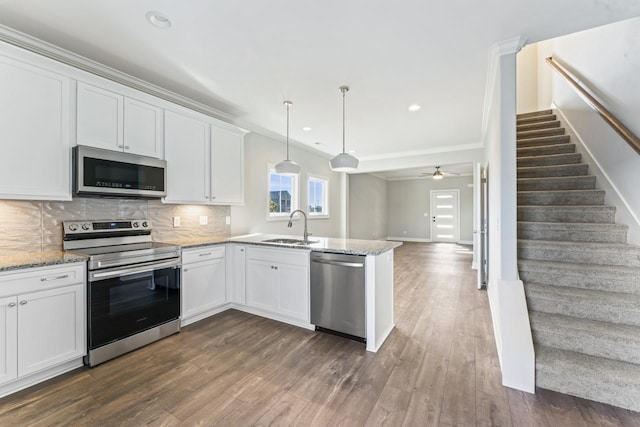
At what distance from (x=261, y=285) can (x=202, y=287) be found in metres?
0.66

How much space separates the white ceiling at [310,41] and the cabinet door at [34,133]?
1.27 ft

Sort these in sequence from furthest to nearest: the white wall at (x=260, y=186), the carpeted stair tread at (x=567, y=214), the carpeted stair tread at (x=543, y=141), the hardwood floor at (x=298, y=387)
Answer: the white wall at (x=260, y=186)
the carpeted stair tread at (x=543, y=141)
the carpeted stair tread at (x=567, y=214)
the hardwood floor at (x=298, y=387)

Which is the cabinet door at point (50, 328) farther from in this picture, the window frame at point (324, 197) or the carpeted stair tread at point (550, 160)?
the carpeted stair tread at point (550, 160)

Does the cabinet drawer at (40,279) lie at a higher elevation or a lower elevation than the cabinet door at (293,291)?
higher

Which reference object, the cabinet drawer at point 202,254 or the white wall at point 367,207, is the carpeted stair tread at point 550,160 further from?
the white wall at point 367,207

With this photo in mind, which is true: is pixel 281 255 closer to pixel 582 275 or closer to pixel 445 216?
pixel 582 275

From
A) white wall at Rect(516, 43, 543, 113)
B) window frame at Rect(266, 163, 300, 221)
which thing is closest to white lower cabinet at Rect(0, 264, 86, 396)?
window frame at Rect(266, 163, 300, 221)

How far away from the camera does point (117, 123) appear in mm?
2578

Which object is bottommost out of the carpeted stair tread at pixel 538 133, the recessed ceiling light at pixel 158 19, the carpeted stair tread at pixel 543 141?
the carpeted stair tread at pixel 543 141

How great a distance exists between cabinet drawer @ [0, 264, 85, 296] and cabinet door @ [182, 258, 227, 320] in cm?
92

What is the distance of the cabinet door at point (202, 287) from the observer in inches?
116

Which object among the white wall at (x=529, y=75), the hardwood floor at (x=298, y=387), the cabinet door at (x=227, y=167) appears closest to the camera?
the hardwood floor at (x=298, y=387)

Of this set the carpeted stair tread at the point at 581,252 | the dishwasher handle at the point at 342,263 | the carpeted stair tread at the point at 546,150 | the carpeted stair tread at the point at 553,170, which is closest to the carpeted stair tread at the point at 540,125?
the carpeted stair tread at the point at 546,150

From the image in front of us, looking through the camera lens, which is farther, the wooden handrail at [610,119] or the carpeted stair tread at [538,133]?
the carpeted stair tread at [538,133]
